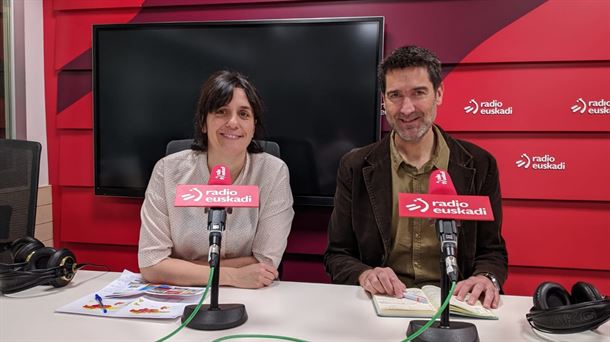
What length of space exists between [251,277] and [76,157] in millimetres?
1997

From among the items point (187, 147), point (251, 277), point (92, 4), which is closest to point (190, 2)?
point (92, 4)

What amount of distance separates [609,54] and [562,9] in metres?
0.31

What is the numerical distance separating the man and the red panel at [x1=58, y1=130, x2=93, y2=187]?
1828 millimetres

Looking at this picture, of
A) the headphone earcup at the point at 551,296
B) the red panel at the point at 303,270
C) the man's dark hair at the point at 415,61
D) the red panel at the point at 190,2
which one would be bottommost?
the red panel at the point at 303,270

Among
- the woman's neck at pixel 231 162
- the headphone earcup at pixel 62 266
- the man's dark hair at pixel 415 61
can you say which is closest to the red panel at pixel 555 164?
the man's dark hair at pixel 415 61

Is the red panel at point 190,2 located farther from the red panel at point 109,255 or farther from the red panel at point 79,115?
the red panel at point 109,255

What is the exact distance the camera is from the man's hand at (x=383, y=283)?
1.20 m

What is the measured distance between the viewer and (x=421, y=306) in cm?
112

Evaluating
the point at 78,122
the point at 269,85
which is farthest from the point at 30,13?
the point at 269,85

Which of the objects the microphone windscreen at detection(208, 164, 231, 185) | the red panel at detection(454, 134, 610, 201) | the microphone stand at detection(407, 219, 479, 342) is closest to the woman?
the microphone windscreen at detection(208, 164, 231, 185)

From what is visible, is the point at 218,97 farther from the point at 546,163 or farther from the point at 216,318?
the point at 546,163

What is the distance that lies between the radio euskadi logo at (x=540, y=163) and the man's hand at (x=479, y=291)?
1.29 meters

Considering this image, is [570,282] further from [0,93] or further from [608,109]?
[0,93]

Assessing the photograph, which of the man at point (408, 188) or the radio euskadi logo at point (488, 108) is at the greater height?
the radio euskadi logo at point (488, 108)
